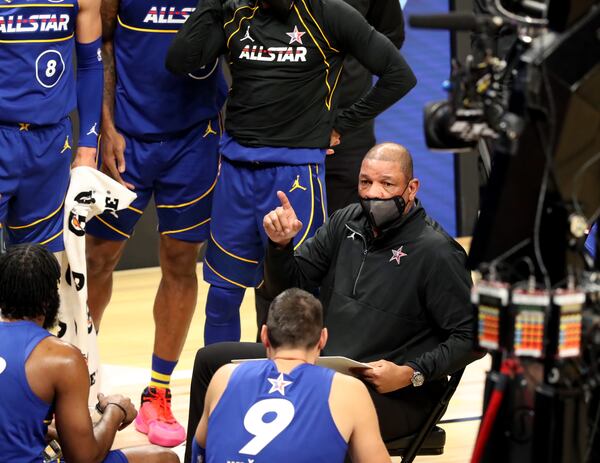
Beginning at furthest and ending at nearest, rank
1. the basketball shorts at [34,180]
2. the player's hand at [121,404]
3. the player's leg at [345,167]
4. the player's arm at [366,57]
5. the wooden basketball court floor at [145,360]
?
1. the player's leg at [345,167]
2. the wooden basketball court floor at [145,360]
3. the player's arm at [366,57]
4. the basketball shorts at [34,180]
5. the player's hand at [121,404]

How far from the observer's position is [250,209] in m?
5.52

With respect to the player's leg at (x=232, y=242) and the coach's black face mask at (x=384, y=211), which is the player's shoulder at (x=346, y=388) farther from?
the player's leg at (x=232, y=242)

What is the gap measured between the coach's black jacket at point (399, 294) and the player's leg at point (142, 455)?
71 centimetres

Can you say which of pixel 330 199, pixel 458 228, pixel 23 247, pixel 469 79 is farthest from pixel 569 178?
pixel 458 228

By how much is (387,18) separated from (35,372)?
3.21 metres

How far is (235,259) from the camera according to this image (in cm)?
558

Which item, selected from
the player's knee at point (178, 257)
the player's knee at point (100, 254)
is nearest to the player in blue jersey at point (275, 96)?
the player's knee at point (178, 257)

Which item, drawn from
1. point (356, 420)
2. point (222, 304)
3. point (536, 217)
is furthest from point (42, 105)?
point (536, 217)

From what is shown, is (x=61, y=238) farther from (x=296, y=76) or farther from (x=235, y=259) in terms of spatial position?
(x=296, y=76)

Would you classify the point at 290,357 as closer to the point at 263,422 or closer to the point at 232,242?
the point at 263,422

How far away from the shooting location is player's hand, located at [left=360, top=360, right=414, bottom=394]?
442 centimetres

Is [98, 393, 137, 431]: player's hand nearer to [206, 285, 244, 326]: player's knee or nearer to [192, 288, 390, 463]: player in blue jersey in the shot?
[192, 288, 390, 463]: player in blue jersey

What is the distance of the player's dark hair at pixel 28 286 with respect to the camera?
4.03 m

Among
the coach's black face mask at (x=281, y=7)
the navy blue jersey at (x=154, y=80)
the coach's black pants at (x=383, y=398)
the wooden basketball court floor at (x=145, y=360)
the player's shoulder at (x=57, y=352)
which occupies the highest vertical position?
the coach's black face mask at (x=281, y=7)
